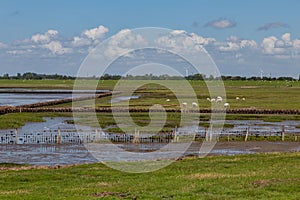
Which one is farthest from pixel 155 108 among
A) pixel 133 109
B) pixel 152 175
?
pixel 152 175

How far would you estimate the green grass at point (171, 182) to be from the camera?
64.3 ft

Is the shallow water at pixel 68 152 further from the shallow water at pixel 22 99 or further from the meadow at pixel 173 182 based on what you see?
the shallow water at pixel 22 99

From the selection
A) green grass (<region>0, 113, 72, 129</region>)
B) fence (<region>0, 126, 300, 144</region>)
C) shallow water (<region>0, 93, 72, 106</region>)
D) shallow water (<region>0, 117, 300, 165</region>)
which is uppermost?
shallow water (<region>0, 93, 72, 106</region>)

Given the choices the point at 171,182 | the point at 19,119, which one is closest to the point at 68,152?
the point at 171,182

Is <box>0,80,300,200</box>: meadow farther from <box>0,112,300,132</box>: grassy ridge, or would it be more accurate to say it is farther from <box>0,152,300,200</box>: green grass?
<box>0,112,300,132</box>: grassy ridge

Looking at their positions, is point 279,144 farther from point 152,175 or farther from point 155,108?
point 155,108

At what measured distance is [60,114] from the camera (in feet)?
290

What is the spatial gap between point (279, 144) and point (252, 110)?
43383 millimetres

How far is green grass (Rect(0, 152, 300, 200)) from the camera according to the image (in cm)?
1959

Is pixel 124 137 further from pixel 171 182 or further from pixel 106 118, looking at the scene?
pixel 171 182

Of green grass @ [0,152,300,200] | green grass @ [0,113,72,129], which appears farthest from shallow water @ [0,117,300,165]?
green grass @ [0,113,72,129]

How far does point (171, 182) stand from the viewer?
22844mm

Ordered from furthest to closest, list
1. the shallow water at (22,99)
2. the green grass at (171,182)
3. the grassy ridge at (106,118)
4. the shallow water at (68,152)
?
the shallow water at (22,99)
the grassy ridge at (106,118)
the shallow water at (68,152)
the green grass at (171,182)

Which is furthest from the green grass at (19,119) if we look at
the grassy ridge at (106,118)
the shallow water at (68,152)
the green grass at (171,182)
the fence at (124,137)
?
the green grass at (171,182)
